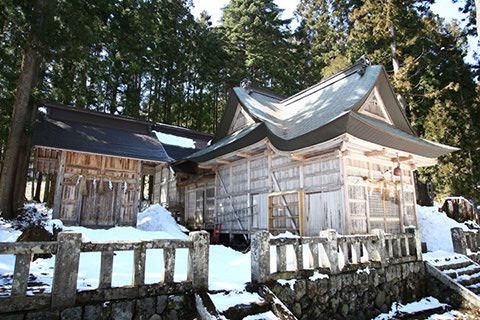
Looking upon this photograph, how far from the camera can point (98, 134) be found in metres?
14.4

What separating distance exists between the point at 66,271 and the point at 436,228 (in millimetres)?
13969

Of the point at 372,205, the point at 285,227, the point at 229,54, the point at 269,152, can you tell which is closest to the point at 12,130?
the point at 269,152

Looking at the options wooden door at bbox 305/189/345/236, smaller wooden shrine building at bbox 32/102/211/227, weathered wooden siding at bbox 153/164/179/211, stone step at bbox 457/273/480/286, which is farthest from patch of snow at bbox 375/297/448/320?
weathered wooden siding at bbox 153/164/179/211

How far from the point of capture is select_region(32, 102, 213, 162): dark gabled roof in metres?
12.4

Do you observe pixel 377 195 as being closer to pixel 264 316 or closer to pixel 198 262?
pixel 264 316

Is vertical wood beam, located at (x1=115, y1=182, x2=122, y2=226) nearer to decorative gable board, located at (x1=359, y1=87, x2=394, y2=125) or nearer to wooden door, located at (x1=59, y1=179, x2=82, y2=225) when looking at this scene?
wooden door, located at (x1=59, y1=179, x2=82, y2=225)

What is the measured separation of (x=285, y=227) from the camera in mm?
10742

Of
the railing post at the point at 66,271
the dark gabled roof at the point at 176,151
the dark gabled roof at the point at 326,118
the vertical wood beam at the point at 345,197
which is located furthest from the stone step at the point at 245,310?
the dark gabled roof at the point at 176,151

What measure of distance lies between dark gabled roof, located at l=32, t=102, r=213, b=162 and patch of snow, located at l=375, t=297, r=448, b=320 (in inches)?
407

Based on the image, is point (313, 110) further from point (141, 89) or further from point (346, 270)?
point (141, 89)

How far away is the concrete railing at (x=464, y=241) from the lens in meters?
10.4

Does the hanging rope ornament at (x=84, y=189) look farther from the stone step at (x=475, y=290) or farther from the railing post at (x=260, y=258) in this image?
the stone step at (x=475, y=290)

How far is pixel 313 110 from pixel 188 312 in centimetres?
968

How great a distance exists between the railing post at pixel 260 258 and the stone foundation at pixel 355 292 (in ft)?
0.89
